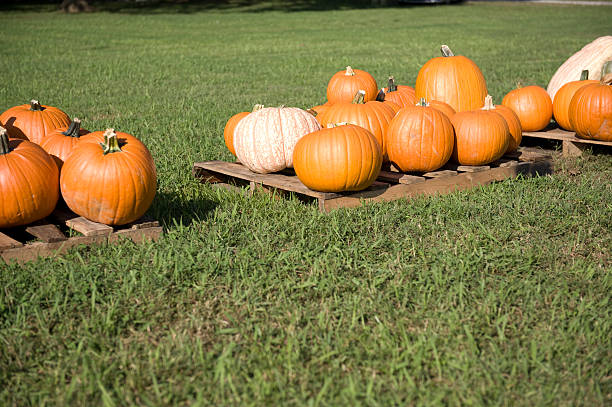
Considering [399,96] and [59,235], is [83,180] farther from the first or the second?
[399,96]

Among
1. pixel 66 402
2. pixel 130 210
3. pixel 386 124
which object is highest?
pixel 386 124

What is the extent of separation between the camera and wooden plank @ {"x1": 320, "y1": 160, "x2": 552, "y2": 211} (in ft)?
15.0

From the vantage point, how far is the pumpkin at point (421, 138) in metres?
4.90

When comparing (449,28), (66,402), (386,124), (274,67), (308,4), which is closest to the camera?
(66,402)

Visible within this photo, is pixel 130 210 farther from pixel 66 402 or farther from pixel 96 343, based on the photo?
pixel 66 402

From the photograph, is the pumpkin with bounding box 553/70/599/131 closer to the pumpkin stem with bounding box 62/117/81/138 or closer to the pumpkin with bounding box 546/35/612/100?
the pumpkin with bounding box 546/35/612/100

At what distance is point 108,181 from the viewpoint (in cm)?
380

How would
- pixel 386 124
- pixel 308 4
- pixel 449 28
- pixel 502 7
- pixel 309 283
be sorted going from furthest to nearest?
pixel 308 4
pixel 502 7
pixel 449 28
pixel 386 124
pixel 309 283

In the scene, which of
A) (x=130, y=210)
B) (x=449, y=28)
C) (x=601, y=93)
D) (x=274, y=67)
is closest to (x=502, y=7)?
(x=449, y=28)

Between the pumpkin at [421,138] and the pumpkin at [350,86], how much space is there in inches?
31.6

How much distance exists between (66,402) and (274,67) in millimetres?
11590

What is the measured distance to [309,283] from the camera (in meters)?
3.35

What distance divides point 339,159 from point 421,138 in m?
0.83

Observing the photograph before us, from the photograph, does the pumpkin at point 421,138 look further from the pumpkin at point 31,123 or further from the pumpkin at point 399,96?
the pumpkin at point 31,123
